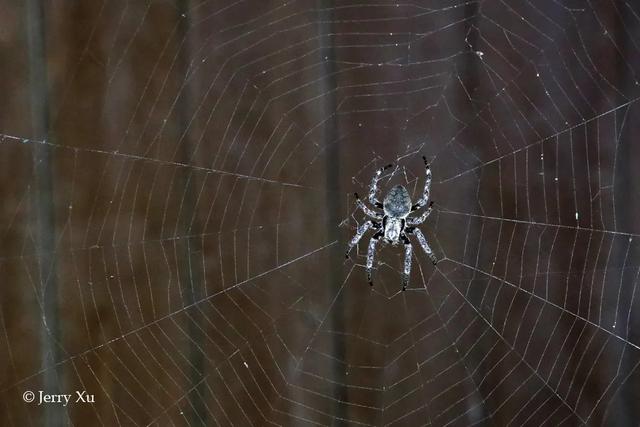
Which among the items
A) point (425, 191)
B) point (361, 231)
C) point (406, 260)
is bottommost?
point (406, 260)

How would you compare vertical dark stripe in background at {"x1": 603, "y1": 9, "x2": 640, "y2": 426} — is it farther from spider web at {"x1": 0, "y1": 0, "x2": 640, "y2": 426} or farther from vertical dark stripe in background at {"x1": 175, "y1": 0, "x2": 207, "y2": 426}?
vertical dark stripe in background at {"x1": 175, "y1": 0, "x2": 207, "y2": 426}

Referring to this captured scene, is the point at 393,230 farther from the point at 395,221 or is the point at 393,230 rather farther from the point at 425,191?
the point at 425,191

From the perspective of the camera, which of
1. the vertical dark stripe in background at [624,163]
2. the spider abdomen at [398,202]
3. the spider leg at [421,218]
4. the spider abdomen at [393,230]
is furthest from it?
the spider abdomen at [393,230]

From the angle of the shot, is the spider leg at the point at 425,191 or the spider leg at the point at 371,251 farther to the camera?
the spider leg at the point at 371,251

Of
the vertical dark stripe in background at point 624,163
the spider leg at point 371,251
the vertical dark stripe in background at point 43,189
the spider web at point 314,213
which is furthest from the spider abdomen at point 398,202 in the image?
the vertical dark stripe in background at point 43,189

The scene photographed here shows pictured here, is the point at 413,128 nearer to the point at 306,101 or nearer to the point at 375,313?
the point at 306,101

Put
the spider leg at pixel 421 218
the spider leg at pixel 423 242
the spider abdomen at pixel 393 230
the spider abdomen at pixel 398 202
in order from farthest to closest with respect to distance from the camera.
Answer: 1. the spider abdomen at pixel 393 230
2. the spider abdomen at pixel 398 202
3. the spider leg at pixel 421 218
4. the spider leg at pixel 423 242

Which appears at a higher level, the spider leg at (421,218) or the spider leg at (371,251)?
the spider leg at (421,218)

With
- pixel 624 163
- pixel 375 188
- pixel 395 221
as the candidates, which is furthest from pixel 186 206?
pixel 624 163

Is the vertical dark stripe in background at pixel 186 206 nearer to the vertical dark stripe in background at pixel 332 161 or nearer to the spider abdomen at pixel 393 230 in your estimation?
the vertical dark stripe in background at pixel 332 161
